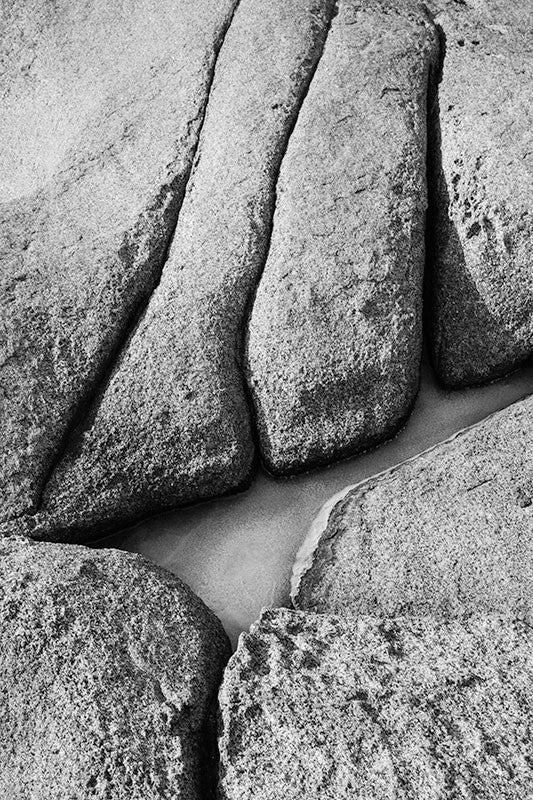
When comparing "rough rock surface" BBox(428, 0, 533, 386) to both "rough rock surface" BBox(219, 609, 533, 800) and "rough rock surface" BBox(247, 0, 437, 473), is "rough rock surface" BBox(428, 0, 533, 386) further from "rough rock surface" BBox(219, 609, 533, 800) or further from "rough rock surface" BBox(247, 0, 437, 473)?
"rough rock surface" BBox(219, 609, 533, 800)

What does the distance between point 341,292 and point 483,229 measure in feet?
1.72

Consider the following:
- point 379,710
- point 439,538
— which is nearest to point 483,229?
point 439,538

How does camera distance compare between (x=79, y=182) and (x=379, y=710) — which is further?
(x=79, y=182)

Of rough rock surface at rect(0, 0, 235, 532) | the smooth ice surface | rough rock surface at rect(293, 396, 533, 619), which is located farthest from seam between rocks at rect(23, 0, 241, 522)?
rough rock surface at rect(293, 396, 533, 619)

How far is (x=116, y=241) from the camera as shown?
2.83 meters

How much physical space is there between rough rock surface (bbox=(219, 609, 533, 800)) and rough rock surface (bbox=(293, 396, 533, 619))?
7.1 inches

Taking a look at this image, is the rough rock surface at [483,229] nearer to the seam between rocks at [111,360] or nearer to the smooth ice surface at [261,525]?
the smooth ice surface at [261,525]

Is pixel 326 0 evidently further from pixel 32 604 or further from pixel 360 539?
pixel 32 604

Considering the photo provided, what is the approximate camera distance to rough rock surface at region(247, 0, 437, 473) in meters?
2.67

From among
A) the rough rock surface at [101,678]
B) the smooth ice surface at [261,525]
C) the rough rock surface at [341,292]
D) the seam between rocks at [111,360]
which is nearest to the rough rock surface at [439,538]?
the smooth ice surface at [261,525]

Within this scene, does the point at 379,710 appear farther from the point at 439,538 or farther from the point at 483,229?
the point at 483,229

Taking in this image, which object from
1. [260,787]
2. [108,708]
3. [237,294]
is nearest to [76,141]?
[237,294]

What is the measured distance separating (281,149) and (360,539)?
4.43 feet

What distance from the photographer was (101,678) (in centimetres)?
196
